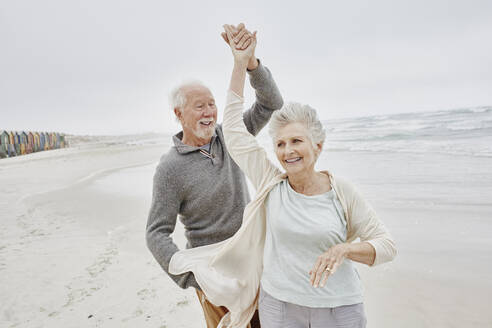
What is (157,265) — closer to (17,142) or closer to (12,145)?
(12,145)

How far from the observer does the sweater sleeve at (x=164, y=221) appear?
1839mm

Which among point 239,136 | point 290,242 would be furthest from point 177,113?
point 290,242

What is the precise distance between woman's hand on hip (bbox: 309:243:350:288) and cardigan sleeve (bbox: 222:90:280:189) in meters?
0.64

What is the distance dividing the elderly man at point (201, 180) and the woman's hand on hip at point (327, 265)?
726 millimetres

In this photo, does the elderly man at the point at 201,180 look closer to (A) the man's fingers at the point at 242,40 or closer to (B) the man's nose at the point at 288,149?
(A) the man's fingers at the point at 242,40

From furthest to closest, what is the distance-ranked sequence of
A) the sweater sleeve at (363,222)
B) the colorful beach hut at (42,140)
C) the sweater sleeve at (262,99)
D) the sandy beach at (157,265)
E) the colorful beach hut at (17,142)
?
the colorful beach hut at (42,140) < the colorful beach hut at (17,142) < the sandy beach at (157,265) < the sweater sleeve at (262,99) < the sweater sleeve at (363,222)

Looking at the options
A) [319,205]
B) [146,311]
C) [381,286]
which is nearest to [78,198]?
[146,311]

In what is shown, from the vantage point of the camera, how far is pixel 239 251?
190cm

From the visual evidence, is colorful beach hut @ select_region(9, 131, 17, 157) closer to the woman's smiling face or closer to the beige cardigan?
the beige cardigan

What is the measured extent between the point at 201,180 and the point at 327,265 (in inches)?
35.4

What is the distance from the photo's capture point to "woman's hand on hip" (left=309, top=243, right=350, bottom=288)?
1427mm

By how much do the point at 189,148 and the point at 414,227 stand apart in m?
4.20

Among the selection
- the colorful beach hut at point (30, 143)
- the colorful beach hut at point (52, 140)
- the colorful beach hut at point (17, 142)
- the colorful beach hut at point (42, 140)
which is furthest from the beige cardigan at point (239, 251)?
the colorful beach hut at point (52, 140)

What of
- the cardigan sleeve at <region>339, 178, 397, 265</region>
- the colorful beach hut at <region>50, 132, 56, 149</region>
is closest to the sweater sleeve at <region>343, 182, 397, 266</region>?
the cardigan sleeve at <region>339, 178, 397, 265</region>
